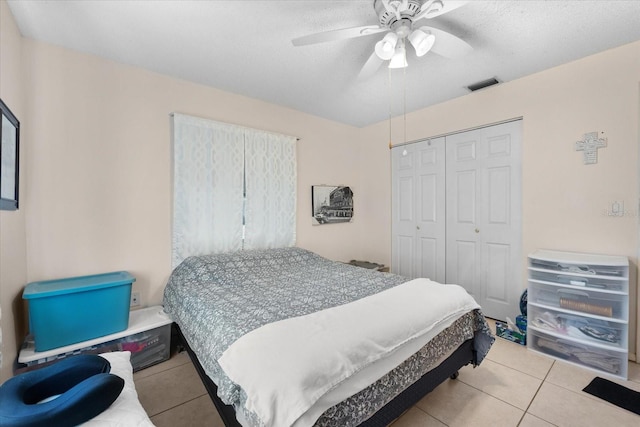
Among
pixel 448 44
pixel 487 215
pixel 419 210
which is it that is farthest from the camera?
pixel 419 210

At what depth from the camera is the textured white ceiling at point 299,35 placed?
1.72 m

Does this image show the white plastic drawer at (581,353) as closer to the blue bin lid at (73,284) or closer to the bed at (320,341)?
the bed at (320,341)

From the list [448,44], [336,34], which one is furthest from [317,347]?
[448,44]

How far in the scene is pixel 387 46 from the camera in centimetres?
167

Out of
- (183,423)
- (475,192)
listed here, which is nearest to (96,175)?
(183,423)

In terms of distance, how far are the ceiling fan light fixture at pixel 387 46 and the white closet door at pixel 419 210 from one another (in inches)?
67.3

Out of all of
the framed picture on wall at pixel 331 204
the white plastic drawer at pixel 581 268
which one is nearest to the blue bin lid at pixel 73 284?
the framed picture on wall at pixel 331 204

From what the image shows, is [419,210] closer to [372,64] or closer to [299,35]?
[372,64]

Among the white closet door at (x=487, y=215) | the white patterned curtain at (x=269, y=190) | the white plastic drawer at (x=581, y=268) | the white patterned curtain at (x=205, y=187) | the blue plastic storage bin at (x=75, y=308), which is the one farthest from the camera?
the white patterned curtain at (x=269, y=190)

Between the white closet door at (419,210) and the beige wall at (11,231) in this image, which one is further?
the white closet door at (419,210)

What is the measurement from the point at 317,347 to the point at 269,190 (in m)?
2.24

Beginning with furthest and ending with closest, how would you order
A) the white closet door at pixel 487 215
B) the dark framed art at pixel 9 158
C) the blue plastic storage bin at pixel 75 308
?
1. the white closet door at pixel 487 215
2. the blue plastic storage bin at pixel 75 308
3. the dark framed art at pixel 9 158

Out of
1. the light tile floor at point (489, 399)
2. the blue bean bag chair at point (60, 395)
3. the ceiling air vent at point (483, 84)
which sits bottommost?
the light tile floor at point (489, 399)

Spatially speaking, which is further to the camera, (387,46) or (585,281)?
(585,281)
